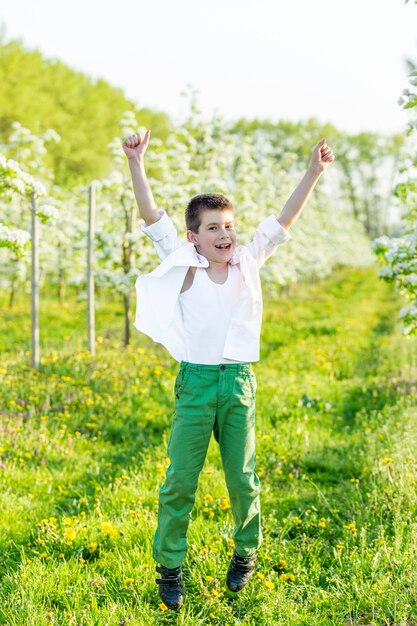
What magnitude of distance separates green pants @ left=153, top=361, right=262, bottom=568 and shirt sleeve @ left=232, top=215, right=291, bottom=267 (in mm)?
624

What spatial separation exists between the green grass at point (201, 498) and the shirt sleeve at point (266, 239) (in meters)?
1.77

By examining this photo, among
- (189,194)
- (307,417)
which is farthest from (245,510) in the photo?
(189,194)

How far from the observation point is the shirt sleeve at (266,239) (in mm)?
3258

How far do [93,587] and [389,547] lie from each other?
1684 mm

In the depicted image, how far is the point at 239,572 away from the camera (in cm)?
325

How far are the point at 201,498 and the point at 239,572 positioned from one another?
108 centimetres

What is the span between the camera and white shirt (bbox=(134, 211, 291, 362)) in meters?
3.09

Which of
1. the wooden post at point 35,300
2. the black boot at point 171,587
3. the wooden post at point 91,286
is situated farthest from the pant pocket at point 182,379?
the wooden post at point 91,286

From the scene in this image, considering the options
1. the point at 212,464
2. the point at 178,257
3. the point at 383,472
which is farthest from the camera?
the point at 212,464

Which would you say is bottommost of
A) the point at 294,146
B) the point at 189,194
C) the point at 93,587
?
the point at 93,587

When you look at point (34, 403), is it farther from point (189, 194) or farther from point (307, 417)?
point (189, 194)

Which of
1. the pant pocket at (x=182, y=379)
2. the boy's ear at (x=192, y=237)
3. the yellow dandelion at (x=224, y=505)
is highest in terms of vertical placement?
the boy's ear at (x=192, y=237)

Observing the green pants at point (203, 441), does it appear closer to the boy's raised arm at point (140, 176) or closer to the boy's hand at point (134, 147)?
the boy's raised arm at point (140, 176)

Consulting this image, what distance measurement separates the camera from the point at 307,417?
239 inches
